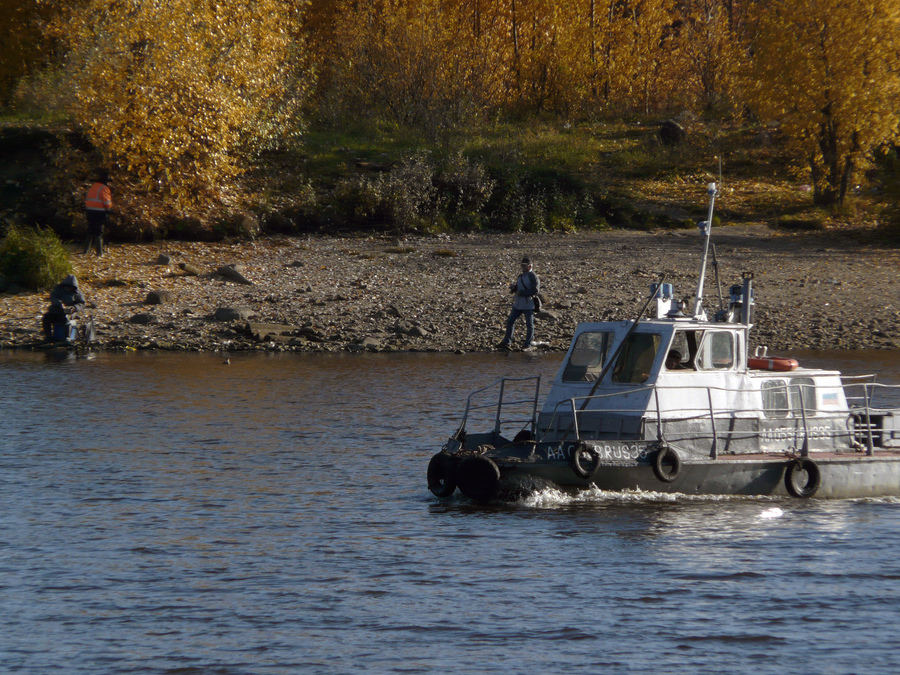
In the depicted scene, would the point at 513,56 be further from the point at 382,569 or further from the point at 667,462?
the point at 382,569

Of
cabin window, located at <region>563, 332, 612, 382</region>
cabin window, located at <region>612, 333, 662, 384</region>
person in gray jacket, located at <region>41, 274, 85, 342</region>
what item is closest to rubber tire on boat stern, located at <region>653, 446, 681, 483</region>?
cabin window, located at <region>612, 333, 662, 384</region>

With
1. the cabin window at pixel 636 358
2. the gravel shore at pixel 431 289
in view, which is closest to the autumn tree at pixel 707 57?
the gravel shore at pixel 431 289

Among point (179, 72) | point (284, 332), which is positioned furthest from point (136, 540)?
point (179, 72)

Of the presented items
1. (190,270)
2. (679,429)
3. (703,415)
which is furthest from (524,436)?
(190,270)

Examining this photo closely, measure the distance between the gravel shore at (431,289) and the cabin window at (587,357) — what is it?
11.1m

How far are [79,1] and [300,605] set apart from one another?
29.8 meters

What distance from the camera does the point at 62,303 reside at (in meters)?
24.2

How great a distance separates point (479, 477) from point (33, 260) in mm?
19219

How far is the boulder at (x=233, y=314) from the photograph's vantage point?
25859mm

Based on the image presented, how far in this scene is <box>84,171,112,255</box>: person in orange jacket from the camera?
29016 mm

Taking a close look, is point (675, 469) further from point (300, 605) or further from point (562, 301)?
point (562, 301)

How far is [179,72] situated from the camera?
30.4m

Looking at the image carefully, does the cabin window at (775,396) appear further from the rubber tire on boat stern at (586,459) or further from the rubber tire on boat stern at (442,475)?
the rubber tire on boat stern at (442,475)

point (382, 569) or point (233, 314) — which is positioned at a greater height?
point (233, 314)
